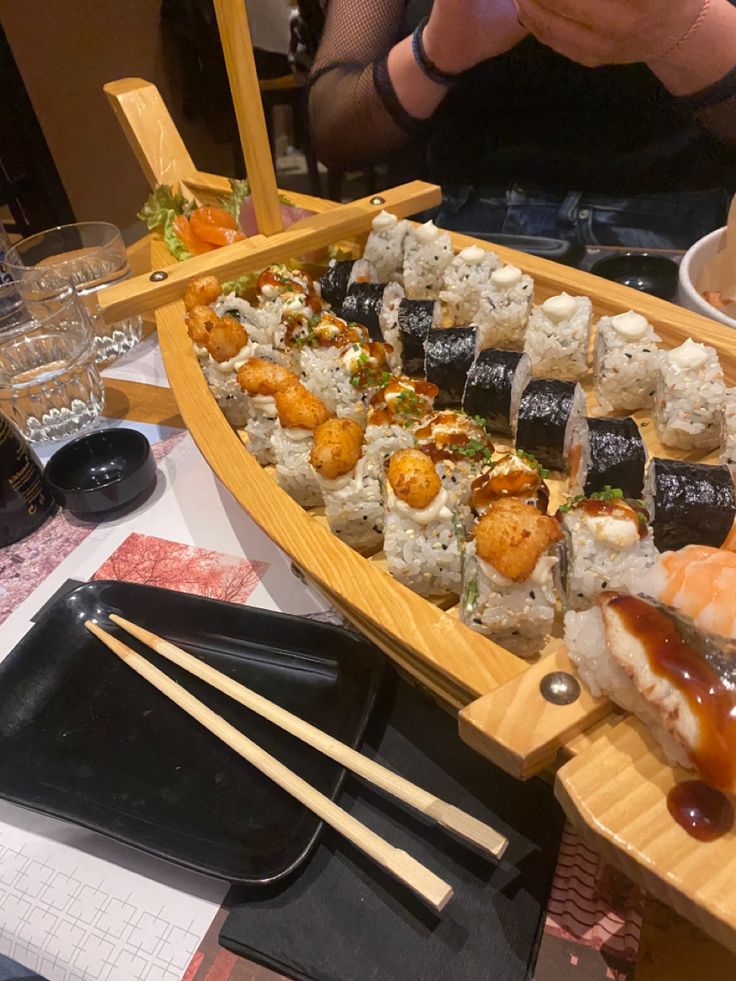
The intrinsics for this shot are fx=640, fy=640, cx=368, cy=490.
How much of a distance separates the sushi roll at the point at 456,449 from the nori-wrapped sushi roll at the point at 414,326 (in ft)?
1.40

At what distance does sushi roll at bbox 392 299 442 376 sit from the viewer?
1836mm

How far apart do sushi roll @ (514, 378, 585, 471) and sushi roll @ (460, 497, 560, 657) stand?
1.20ft

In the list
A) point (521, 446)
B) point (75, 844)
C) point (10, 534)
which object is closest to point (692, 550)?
point (521, 446)

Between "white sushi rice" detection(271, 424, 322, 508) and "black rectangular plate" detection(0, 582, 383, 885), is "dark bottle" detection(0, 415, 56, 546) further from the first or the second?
"white sushi rice" detection(271, 424, 322, 508)

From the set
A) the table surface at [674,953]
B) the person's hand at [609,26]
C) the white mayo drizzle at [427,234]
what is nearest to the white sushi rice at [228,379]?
the white mayo drizzle at [427,234]

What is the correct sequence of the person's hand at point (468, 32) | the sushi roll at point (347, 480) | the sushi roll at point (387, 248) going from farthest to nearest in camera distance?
the person's hand at point (468, 32)
the sushi roll at point (387, 248)
the sushi roll at point (347, 480)

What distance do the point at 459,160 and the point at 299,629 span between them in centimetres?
254

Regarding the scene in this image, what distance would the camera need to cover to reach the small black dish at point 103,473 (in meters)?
1.86

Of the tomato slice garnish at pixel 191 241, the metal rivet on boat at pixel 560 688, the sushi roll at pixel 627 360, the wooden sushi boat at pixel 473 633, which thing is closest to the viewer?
the wooden sushi boat at pixel 473 633

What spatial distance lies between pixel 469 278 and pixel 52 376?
1404mm

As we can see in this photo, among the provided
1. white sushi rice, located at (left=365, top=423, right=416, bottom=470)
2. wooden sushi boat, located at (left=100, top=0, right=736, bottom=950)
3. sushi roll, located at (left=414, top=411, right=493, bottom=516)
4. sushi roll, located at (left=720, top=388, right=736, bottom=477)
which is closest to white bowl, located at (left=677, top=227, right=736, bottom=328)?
wooden sushi boat, located at (left=100, top=0, right=736, bottom=950)

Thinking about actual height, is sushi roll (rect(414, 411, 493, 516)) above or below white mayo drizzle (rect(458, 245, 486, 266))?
below

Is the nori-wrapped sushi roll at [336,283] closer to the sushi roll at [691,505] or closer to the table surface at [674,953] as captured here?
the sushi roll at [691,505]

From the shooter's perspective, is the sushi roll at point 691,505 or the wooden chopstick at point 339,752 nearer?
the wooden chopstick at point 339,752
